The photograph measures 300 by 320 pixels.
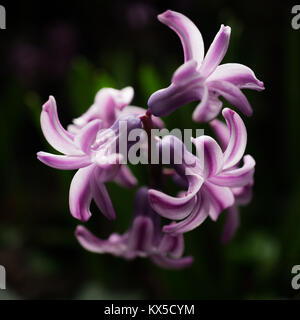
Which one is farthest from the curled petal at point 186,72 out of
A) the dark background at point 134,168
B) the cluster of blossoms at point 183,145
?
the dark background at point 134,168

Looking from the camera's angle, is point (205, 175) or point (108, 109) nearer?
point (205, 175)

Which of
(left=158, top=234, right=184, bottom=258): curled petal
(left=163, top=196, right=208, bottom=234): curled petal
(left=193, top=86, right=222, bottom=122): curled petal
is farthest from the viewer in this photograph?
(left=158, top=234, right=184, bottom=258): curled petal

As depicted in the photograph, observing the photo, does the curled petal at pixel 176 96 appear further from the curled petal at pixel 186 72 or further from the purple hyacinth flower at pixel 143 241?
the purple hyacinth flower at pixel 143 241

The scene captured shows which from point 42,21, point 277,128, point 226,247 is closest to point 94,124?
point 226,247

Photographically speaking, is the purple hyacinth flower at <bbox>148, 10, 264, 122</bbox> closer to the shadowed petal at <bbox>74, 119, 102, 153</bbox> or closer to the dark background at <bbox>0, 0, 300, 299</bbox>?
the shadowed petal at <bbox>74, 119, 102, 153</bbox>

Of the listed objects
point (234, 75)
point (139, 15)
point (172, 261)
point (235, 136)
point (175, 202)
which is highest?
point (139, 15)

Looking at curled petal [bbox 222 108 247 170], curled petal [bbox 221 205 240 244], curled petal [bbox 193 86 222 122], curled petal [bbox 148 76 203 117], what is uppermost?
curled petal [bbox 148 76 203 117]

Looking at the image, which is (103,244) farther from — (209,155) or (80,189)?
(209,155)

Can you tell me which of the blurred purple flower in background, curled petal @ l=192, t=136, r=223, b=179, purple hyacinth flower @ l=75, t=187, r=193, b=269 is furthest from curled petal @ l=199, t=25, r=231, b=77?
the blurred purple flower in background

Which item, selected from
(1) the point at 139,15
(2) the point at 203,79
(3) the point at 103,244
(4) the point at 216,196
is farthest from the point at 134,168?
(1) the point at 139,15
